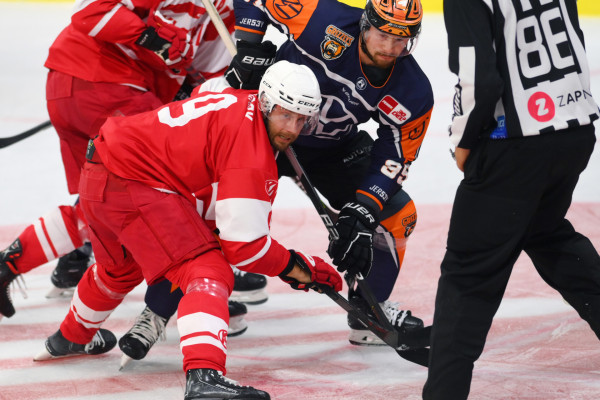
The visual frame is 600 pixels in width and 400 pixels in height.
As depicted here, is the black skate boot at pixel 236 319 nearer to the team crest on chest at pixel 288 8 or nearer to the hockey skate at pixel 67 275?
the hockey skate at pixel 67 275

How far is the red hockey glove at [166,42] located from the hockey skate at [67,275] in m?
0.87

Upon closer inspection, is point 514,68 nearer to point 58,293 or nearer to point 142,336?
point 142,336

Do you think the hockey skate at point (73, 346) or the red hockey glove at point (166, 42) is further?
the red hockey glove at point (166, 42)

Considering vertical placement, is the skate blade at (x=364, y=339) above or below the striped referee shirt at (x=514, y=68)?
below

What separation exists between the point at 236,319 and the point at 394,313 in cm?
55

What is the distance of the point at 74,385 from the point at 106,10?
127cm

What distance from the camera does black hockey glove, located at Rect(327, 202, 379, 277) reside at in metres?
2.71

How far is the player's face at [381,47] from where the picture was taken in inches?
102

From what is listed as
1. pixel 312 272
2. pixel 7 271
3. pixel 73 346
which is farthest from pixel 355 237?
pixel 7 271

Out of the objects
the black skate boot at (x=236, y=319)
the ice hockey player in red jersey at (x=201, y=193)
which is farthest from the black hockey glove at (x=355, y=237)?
the black skate boot at (x=236, y=319)

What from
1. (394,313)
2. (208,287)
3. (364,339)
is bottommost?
(364,339)

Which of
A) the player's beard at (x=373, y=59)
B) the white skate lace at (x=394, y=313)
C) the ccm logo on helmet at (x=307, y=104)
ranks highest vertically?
the player's beard at (x=373, y=59)

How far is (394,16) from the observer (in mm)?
2537

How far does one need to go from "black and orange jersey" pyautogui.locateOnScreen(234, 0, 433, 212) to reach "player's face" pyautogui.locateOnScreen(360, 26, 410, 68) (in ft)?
0.17
